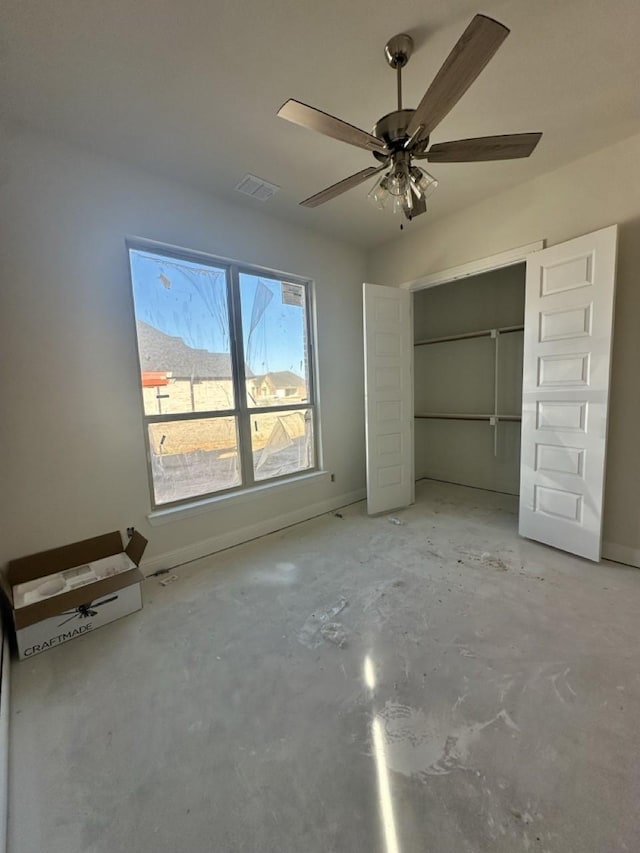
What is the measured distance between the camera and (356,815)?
105cm

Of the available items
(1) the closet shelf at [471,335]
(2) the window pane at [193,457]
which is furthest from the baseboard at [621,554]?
(2) the window pane at [193,457]

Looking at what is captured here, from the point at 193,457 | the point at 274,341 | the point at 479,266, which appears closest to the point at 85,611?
the point at 193,457

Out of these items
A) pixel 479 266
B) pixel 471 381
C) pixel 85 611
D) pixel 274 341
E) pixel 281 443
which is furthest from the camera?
pixel 471 381

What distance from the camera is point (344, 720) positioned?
53.5 inches

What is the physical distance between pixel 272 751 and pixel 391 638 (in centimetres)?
78

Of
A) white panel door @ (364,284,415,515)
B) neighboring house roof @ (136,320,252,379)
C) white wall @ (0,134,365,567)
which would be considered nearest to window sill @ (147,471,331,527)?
white wall @ (0,134,365,567)

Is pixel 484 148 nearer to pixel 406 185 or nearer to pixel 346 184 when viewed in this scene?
pixel 406 185

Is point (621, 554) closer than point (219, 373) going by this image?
Yes

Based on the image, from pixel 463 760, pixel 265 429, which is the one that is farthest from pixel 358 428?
pixel 463 760

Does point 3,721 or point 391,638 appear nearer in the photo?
point 3,721

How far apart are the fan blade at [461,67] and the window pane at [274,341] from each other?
1.97m

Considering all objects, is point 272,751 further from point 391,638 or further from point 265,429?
point 265,429

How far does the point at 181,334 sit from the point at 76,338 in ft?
2.33

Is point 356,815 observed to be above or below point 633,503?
below
